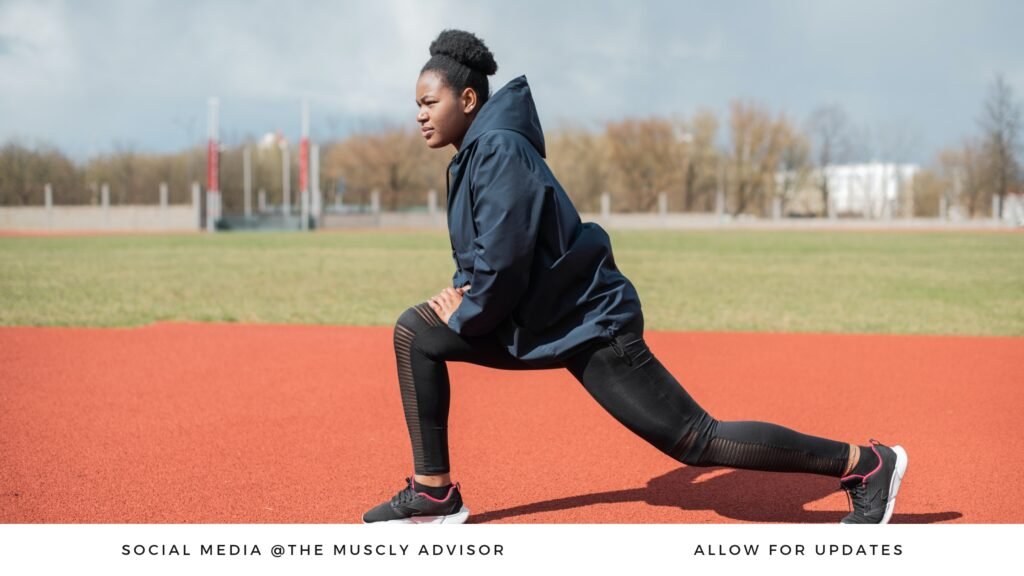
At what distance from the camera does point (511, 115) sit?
10.8 ft

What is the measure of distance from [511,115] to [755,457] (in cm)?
147

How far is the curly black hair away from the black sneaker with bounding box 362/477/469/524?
1497 millimetres

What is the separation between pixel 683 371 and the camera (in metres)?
8.19

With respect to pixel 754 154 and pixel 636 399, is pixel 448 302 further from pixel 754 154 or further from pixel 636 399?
pixel 754 154

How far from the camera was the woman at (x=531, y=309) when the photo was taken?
3146mm

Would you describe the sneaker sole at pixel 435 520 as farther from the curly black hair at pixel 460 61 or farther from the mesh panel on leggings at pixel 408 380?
the curly black hair at pixel 460 61

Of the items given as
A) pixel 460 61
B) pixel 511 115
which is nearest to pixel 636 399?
pixel 511 115

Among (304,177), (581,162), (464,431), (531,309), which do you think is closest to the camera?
(531,309)

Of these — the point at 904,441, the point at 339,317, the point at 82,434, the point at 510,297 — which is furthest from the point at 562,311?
the point at 339,317

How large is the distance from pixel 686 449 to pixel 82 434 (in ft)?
12.3

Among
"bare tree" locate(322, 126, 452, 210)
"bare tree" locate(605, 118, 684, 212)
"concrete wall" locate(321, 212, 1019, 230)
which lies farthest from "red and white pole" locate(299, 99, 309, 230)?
"bare tree" locate(605, 118, 684, 212)

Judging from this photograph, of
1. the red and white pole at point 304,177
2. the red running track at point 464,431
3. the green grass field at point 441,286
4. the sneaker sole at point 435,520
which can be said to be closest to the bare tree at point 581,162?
the red and white pole at point 304,177

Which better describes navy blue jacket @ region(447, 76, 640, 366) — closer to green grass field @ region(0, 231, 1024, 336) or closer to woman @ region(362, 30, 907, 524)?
woman @ region(362, 30, 907, 524)

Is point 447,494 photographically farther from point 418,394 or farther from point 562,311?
point 562,311
